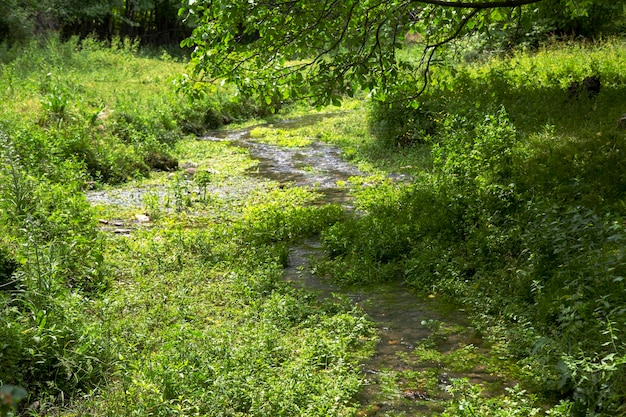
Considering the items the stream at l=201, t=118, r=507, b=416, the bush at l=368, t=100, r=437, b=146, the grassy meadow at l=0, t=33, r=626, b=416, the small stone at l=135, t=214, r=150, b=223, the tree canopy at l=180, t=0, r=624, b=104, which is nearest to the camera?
the grassy meadow at l=0, t=33, r=626, b=416

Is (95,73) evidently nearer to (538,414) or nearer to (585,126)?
(585,126)

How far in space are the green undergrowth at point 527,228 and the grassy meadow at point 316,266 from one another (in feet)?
0.09

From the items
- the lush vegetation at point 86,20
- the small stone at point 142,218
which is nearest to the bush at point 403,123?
the lush vegetation at point 86,20

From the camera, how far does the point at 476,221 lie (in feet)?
23.5

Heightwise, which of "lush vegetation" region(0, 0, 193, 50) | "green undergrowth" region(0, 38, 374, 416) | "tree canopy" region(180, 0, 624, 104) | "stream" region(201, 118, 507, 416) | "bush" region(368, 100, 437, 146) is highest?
"lush vegetation" region(0, 0, 193, 50)

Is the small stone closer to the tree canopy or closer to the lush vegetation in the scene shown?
the tree canopy

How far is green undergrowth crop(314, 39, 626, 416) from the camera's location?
4188mm

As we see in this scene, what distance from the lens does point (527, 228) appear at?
618cm

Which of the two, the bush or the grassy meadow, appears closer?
the grassy meadow

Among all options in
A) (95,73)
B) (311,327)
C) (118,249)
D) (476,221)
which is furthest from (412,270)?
(95,73)

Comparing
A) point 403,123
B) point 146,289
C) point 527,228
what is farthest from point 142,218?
point 403,123

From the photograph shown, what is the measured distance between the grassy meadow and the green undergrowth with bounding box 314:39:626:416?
0.03 m

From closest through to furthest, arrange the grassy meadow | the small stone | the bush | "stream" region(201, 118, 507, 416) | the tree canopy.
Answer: the grassy meadow → "stream" region(201, 118, 507, 416) → the tree canopy → the small stone → the bush

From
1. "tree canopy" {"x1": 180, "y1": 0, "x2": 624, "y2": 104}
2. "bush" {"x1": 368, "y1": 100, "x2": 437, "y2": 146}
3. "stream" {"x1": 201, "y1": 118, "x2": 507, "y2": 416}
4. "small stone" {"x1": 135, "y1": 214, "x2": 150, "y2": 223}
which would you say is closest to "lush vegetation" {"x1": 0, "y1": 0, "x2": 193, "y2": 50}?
"tree canopy" {"x1": 180, "y1": 0, "x2": 624, "y2": 104}
